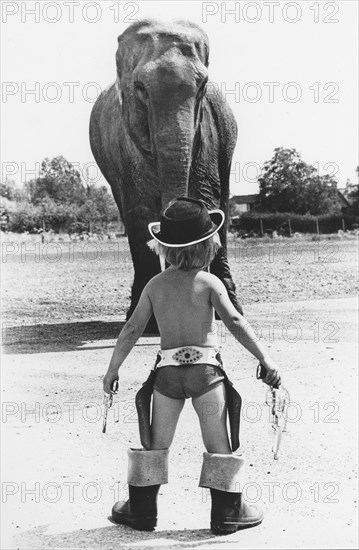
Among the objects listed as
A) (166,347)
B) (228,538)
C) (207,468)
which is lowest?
(228,538)

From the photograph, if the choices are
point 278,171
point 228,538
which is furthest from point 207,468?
point 278,171

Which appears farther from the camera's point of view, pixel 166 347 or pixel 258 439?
pixel 258 439

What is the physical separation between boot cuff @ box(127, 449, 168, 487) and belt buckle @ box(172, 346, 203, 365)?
42 centimetres

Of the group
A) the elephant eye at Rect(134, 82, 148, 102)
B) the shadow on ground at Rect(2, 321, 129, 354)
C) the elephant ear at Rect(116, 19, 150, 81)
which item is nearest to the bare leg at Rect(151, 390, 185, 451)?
the elephant eye at Rect(134, 82, 148, 102)

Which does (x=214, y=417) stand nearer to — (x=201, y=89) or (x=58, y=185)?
(x=201, y=89)

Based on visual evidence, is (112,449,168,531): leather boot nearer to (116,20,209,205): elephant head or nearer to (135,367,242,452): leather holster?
(135,367,242,452): leather holster

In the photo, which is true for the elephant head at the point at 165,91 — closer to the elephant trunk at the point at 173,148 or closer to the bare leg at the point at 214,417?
the elephant trunk at the point at 173,148

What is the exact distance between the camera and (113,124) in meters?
11.2

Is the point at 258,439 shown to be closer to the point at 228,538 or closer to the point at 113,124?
the point at 228,538

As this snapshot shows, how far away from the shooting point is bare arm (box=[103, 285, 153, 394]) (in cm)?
453

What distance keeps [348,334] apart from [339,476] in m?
4.24

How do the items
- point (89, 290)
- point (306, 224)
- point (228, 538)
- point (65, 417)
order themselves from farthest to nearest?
1. point (306, 224)
2. point (89, 290)
3. point (65, 417)
4. point (228, 538)

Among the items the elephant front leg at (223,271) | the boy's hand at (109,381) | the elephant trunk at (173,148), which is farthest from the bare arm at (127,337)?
the elephant front leg at (223,271)

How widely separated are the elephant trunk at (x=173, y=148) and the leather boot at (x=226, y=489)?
344cm
